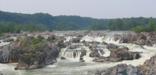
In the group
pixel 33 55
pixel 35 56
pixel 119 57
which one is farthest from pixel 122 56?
pixel 33 55

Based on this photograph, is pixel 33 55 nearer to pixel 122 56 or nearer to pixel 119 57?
pixel 119 57

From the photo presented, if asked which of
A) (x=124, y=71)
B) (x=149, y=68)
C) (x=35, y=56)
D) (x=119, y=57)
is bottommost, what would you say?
(x=119, y=57)

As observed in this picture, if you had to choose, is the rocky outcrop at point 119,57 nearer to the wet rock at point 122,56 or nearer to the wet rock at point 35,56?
the wet rock at point 122,56

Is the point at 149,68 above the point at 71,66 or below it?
above

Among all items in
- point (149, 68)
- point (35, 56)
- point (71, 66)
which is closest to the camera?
point (149, 68)

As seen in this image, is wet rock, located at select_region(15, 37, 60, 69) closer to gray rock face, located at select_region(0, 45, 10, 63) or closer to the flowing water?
the flowing water

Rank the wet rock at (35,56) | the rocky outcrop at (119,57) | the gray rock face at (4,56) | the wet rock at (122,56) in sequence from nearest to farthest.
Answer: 1. the wet rock at (35,56)
2. the rocky outcrop at (119,57)
3. the wet rock at (122,56)
4. the gray rock face at (4,56)

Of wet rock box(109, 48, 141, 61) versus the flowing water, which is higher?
wet rock box(109, 48, 141, 61)

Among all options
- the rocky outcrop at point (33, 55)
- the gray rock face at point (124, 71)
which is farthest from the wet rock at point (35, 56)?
the gray rock face at point (124, 71)

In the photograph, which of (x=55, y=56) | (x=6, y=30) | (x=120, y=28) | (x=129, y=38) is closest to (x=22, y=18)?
(x=120, y=28)

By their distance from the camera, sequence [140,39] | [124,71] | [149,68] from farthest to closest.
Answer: [140,39] → [149,68] → [124,71]

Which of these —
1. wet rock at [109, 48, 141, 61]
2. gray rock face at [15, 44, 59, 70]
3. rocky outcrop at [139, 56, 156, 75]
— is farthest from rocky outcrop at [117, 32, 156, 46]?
rocky outcrop at [139, 56, 156, 75]

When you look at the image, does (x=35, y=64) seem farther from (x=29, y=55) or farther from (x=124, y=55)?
(x=124, y=55)
